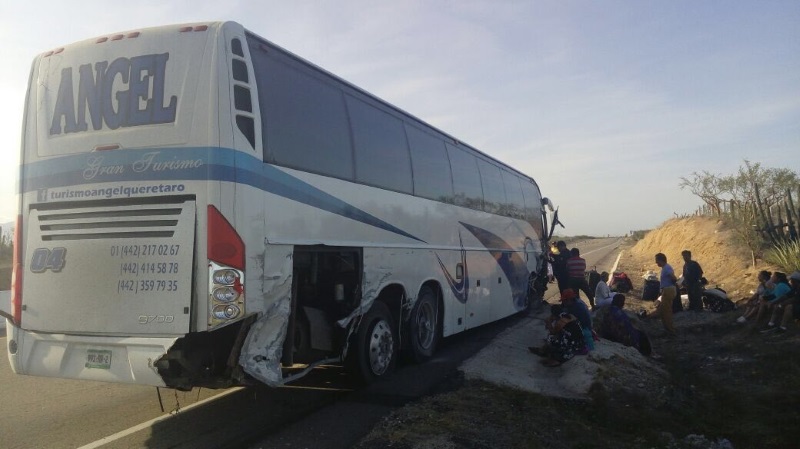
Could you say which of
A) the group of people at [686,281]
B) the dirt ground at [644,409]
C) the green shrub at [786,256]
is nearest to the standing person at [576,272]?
the group of people at [686,281]

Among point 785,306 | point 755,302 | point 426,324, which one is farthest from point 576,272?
point 426,324

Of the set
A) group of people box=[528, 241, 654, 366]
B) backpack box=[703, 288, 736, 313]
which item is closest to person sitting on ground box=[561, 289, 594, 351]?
group of people box=[528, 241, 654, 366]

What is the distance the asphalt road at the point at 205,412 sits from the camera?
16.7 feet

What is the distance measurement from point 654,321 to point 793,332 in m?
3.57

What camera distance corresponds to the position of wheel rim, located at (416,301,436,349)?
8.39 meters

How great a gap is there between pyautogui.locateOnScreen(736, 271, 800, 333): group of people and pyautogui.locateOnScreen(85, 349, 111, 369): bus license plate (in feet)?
33.7

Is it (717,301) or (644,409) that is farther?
(717,301)

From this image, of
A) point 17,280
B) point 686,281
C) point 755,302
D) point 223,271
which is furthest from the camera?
point 686,281

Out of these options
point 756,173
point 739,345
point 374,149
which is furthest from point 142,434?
point 756,173

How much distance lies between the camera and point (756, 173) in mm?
39000

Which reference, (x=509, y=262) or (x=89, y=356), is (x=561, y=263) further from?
(x=89, y=356)

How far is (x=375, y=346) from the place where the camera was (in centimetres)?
696

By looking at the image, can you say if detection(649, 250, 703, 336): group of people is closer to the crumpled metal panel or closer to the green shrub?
the green shrub

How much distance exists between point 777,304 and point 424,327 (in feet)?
21.8
